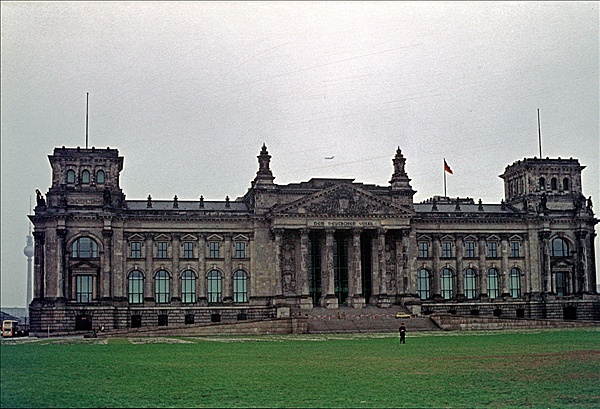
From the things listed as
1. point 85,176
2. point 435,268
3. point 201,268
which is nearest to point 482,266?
point 435,268

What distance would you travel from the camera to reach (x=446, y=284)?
104 metres

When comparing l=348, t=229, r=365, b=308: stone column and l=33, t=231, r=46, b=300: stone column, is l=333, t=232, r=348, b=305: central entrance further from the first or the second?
l=33, t=231, r=46, b=300: stone column

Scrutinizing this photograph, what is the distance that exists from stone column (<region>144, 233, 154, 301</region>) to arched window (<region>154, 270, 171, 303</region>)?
73 cm

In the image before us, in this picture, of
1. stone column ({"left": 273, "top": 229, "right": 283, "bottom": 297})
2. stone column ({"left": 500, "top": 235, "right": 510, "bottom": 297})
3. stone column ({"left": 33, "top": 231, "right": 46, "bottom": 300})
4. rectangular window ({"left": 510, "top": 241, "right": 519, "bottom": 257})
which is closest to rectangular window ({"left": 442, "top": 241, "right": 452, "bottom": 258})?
stone column ({"left": 500, "top": 235, "right": 510, "bottom": 297})

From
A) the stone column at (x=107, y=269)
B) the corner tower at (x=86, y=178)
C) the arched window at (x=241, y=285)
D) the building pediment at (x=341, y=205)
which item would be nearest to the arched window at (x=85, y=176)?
the corner tower at (x=86, y=178)

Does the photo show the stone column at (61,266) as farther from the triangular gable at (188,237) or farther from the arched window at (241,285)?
the arched window at (241,285)

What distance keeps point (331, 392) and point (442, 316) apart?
195 ft

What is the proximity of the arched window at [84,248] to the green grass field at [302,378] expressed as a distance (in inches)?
1888

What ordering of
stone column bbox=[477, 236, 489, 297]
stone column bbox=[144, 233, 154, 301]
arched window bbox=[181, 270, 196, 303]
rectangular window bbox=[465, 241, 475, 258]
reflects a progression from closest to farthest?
stone column bbox=[144, 233, 154, 301], arched window bbox=[181, 270, 196, 303], stone column bbox=[477, 236, 489, 297], rectangular window bbox=[465, 241, 475, 258]

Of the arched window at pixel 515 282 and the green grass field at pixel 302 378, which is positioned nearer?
the green grass field at pixel 302 378

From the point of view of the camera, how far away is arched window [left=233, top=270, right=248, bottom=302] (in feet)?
323

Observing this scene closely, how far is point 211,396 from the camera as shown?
2667 centimetres

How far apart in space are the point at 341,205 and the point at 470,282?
19.6m

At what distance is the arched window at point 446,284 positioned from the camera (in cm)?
10406
